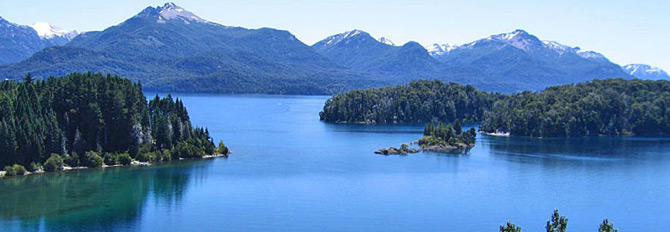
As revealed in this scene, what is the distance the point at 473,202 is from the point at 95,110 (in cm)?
3537

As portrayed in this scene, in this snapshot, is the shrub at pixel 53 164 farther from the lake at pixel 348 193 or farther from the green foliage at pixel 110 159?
the green foliage at pixel 110 159

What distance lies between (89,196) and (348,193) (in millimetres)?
18991

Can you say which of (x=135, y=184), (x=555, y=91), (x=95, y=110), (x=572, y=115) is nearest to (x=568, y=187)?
(x=135, y=184)

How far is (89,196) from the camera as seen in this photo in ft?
190

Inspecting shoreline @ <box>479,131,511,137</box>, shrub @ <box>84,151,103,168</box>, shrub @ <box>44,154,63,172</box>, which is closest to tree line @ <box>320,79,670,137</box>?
shoreline @ <box>479,131,511,137</box>

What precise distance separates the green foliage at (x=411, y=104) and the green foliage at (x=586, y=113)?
893 inches

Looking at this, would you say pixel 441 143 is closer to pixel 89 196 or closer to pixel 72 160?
pixel 72 160

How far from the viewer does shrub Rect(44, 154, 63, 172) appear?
66.3 meters

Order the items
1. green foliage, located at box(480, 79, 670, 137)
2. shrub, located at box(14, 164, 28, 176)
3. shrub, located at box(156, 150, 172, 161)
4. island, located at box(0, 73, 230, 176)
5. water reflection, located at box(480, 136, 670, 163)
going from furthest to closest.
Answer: green foliage, located at box(480, 79, 670, 137) < water reflection, located at box(480, 136, 670, 163) < shrub, located at box(156, 150, 172, 161) < island, located at box(0, 73, 230, 176) < shrub, located at box(14, 164, 28, 176)

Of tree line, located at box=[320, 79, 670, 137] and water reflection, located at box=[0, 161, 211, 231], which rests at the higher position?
tree line, located at box=[320, 79, 670, 137]

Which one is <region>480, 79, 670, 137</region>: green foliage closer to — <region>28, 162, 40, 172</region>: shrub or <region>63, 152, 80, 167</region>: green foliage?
<region>63, 152, 80, 167</region>: green foliage

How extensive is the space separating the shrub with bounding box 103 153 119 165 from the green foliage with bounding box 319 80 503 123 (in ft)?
261

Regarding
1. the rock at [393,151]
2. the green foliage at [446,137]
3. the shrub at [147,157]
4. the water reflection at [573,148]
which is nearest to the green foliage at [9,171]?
the shrub at [147,157]

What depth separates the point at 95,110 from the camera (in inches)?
2889
